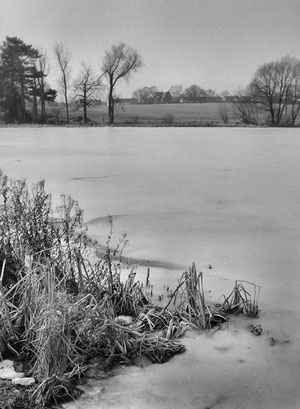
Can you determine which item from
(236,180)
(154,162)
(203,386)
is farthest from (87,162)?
(203,386)

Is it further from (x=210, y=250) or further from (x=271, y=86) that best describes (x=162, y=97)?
(x=210, y=250)

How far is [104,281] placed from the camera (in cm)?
277

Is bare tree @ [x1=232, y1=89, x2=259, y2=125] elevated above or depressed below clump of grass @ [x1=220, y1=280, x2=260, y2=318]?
above

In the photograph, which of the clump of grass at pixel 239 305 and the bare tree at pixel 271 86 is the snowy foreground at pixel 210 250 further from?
the bare tree at pixel 271 86

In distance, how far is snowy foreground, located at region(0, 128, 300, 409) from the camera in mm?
1981

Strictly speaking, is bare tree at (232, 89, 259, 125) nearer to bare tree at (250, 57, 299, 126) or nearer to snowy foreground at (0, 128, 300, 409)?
bare tree at (250, 57, 299, 126)

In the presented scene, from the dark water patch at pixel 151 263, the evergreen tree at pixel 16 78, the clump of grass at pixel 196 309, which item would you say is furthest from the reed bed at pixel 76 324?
the evergreen tree at pixel 16 78

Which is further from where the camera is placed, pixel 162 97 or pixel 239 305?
pixel 162 97

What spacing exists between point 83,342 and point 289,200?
453 cm

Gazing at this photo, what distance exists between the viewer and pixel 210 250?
3.91m

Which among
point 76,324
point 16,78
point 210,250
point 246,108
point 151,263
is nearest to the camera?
point 76,324

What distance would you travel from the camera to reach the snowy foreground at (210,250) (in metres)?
1.98

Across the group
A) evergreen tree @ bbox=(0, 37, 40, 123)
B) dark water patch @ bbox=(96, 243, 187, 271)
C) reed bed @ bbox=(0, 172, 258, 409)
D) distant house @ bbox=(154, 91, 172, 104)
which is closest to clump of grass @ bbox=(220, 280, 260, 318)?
reed bed @ bbox=(0, 172, 258, 409)

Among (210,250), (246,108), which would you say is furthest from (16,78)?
(210,250)
